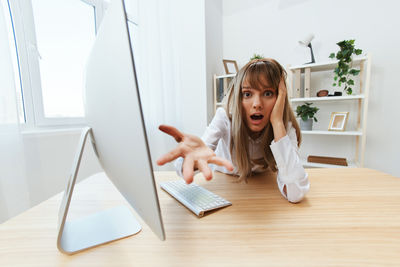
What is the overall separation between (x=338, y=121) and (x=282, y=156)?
1444mm

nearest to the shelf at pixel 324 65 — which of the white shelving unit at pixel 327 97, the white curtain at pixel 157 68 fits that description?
the white shelving unit at pixel 327 97

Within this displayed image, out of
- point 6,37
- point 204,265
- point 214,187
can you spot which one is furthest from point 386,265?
point 6,37

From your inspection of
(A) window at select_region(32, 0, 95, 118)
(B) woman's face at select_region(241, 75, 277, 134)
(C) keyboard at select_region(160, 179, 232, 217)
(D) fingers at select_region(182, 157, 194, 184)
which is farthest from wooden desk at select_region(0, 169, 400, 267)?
(A) window at select_region(32, 0, 95, 118)

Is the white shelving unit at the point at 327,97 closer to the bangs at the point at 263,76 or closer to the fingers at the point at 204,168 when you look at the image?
the bangs at the point at 263,76

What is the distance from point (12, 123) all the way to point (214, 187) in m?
0.98

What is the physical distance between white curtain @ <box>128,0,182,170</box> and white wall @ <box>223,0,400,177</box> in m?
0.91

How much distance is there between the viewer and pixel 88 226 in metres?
0.41

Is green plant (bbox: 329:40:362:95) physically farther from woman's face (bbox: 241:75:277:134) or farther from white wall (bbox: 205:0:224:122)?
woman's face (bbox: 241:75:277:134)

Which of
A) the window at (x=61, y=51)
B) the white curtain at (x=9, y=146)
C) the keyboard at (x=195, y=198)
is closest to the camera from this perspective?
the keyboard at (x=195, y=198)

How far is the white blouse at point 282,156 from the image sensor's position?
0.51 meters

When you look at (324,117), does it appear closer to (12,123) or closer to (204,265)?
(204,265)

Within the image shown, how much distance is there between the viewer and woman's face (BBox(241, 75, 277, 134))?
0.62 metres

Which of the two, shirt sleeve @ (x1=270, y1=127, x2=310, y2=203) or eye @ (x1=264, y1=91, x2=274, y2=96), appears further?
eye @ (x1=264, y1=91, x2=274, y2=96)

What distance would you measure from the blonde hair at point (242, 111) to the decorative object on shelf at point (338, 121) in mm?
1192
